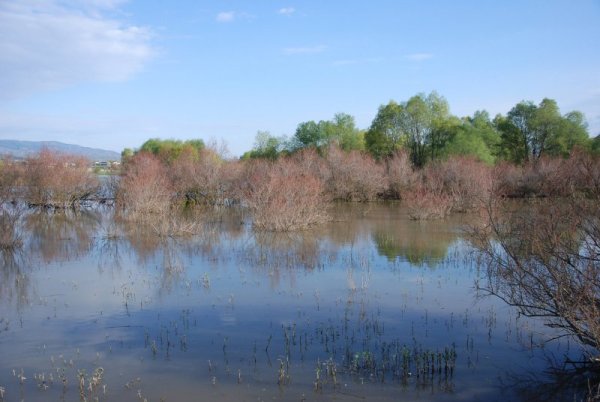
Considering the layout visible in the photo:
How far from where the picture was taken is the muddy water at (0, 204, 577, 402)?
6781 mm

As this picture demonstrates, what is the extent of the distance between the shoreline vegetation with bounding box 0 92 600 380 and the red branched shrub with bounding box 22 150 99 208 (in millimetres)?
83

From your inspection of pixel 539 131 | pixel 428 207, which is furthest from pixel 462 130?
pixel 428 207

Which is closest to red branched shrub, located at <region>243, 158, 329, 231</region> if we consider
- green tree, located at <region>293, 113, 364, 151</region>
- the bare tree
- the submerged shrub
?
the submerged shrub

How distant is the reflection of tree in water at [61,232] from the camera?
17094 mm

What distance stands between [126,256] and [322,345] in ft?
32.0

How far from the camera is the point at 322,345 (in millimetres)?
8141

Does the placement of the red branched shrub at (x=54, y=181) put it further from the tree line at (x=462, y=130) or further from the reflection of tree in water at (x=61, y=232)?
the tree line at (x=462, y=130)

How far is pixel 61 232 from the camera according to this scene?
22.4 m

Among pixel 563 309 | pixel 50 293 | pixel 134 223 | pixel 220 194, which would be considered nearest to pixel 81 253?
pixel 50 293

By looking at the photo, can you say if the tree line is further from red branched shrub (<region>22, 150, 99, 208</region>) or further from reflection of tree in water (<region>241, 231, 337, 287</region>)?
reflection of tree in water (<region>241, 231, 337, 287</region>)

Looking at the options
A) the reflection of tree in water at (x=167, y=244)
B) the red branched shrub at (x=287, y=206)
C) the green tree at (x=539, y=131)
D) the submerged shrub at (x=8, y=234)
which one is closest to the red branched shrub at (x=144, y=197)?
the reflection of tree in water at (x=167, y=244)

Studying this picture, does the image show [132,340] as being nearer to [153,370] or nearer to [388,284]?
[153,370]

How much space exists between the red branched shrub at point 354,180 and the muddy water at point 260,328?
63.5ft

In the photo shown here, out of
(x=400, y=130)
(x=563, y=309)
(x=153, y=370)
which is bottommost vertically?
(x=153, y=370)
